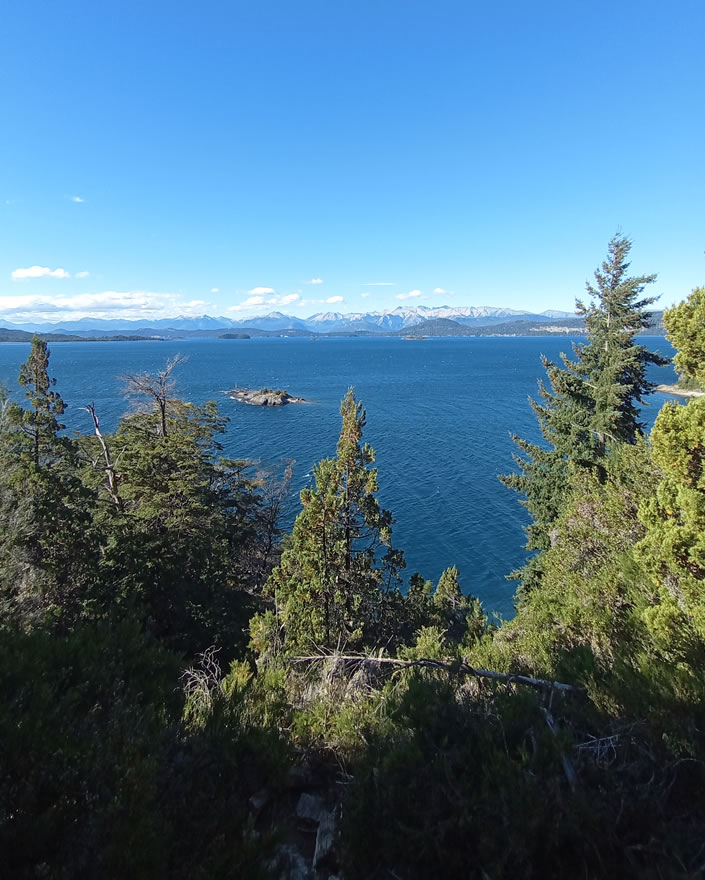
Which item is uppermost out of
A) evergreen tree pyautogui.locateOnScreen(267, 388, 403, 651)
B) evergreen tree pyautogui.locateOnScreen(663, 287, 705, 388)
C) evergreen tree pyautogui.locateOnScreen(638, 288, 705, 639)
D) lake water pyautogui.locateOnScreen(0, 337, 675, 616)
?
evergreen tree pyautogui.locateOnScreen(663, 287, 705, 388)

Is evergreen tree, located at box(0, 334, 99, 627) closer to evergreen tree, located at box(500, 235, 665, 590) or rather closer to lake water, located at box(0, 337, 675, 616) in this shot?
lake water, located at box(0, 337, 675, 616)

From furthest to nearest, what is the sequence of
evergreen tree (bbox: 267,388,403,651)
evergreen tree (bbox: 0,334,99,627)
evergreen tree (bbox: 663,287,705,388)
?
evergreen tree (bbox: 267,388,403,651), evergreen tree (bbox: 0,334,99,627), evergreen tree (bbox: 663,287,705,388)

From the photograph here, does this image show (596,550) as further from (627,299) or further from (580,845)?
(627,299)

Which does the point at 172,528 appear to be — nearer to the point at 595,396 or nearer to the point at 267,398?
the point at 595,396

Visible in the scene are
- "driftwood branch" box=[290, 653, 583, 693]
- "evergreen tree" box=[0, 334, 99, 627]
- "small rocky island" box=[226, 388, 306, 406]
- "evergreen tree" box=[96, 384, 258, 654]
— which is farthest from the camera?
"small rocky island" box=[226, 388, 306, 406]

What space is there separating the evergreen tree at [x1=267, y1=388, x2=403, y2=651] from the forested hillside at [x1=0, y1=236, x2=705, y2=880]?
2.5 inches

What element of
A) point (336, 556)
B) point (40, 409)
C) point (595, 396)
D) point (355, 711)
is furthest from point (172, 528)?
point (595, 396)

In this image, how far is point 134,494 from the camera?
53.0 ft

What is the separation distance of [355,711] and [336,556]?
6.57 m

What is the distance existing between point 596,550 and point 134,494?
1460 centimetres

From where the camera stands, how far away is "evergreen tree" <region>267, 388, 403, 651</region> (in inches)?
462

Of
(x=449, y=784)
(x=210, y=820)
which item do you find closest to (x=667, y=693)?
(x=449, y=784)

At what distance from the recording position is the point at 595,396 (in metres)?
19.7

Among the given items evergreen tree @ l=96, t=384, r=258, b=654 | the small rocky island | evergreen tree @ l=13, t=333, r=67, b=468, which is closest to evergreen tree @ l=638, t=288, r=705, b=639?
evergreen tree @ l=96, t=384, r=258, b=654
